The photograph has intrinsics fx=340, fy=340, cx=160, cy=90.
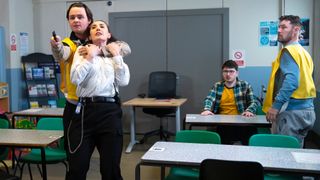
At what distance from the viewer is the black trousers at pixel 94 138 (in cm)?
197

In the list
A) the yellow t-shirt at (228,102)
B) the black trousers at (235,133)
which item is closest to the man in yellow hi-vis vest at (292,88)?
the black trousers at (235,133)

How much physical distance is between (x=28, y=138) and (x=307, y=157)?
6.60 feet

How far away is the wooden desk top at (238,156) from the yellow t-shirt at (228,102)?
60.8 inches

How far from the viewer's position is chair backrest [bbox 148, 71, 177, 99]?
213 inches

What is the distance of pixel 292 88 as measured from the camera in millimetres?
2621

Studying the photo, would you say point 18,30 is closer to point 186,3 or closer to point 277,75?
point 186,3

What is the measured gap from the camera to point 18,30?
19.1ft

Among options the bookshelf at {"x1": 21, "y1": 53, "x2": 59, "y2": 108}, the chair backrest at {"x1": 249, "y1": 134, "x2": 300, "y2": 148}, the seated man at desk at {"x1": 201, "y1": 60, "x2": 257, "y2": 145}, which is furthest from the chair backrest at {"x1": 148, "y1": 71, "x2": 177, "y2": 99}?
the chair backrest at {"x1": 249, "y1": 134, "x2": 300, "y2": 148}

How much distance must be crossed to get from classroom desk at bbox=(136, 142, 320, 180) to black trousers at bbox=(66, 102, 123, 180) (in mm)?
180

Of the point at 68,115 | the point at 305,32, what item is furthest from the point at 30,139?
the point at 305,32

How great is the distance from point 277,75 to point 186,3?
312 centimetres

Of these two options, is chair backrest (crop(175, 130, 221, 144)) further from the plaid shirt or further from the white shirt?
the plaid shirt

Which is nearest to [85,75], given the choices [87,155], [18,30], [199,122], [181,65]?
[87,155]

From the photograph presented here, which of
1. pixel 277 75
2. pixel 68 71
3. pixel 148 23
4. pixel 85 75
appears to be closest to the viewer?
pixel 85 75
